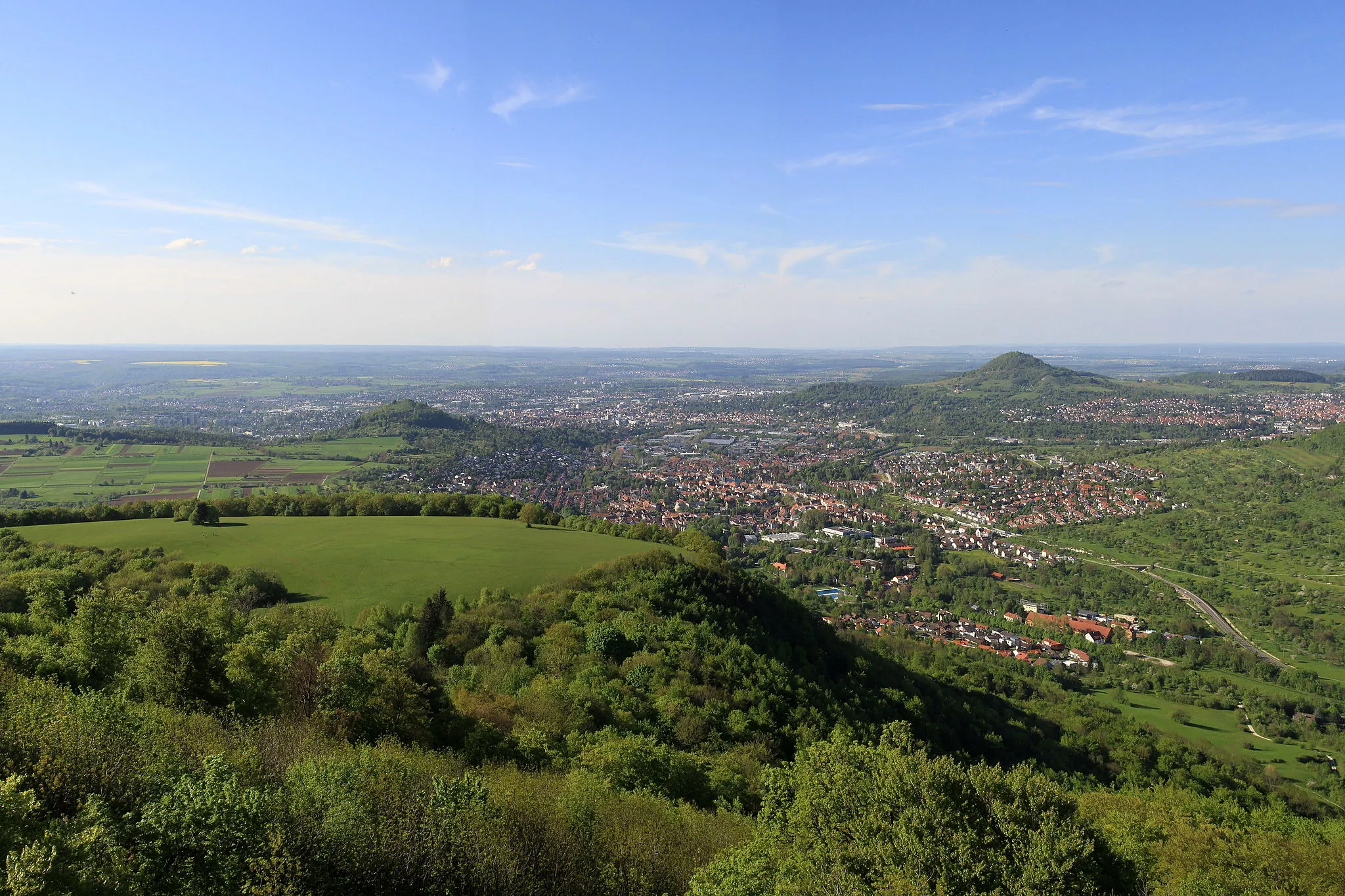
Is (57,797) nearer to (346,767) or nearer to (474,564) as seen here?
(346,767)

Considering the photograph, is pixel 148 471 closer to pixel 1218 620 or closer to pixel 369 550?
pixel 369 550

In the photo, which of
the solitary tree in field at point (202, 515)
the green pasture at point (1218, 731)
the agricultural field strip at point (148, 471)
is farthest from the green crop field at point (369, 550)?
the green pasture at point (1218, 731)

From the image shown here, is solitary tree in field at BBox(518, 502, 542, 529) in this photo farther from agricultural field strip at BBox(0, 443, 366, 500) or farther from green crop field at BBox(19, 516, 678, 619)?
agricultural field strip at BBox(0, 443, 366, 500)

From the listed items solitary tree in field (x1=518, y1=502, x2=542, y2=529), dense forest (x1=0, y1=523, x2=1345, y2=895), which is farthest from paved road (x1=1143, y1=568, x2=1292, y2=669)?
solitary tree in field (x1=518, y1=502, x2=542, y2=529)

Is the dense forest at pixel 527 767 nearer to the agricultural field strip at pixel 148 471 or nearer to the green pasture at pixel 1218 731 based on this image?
the green pasture at pixel 1218 731

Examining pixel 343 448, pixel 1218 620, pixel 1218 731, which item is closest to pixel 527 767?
pixel 1218 731
